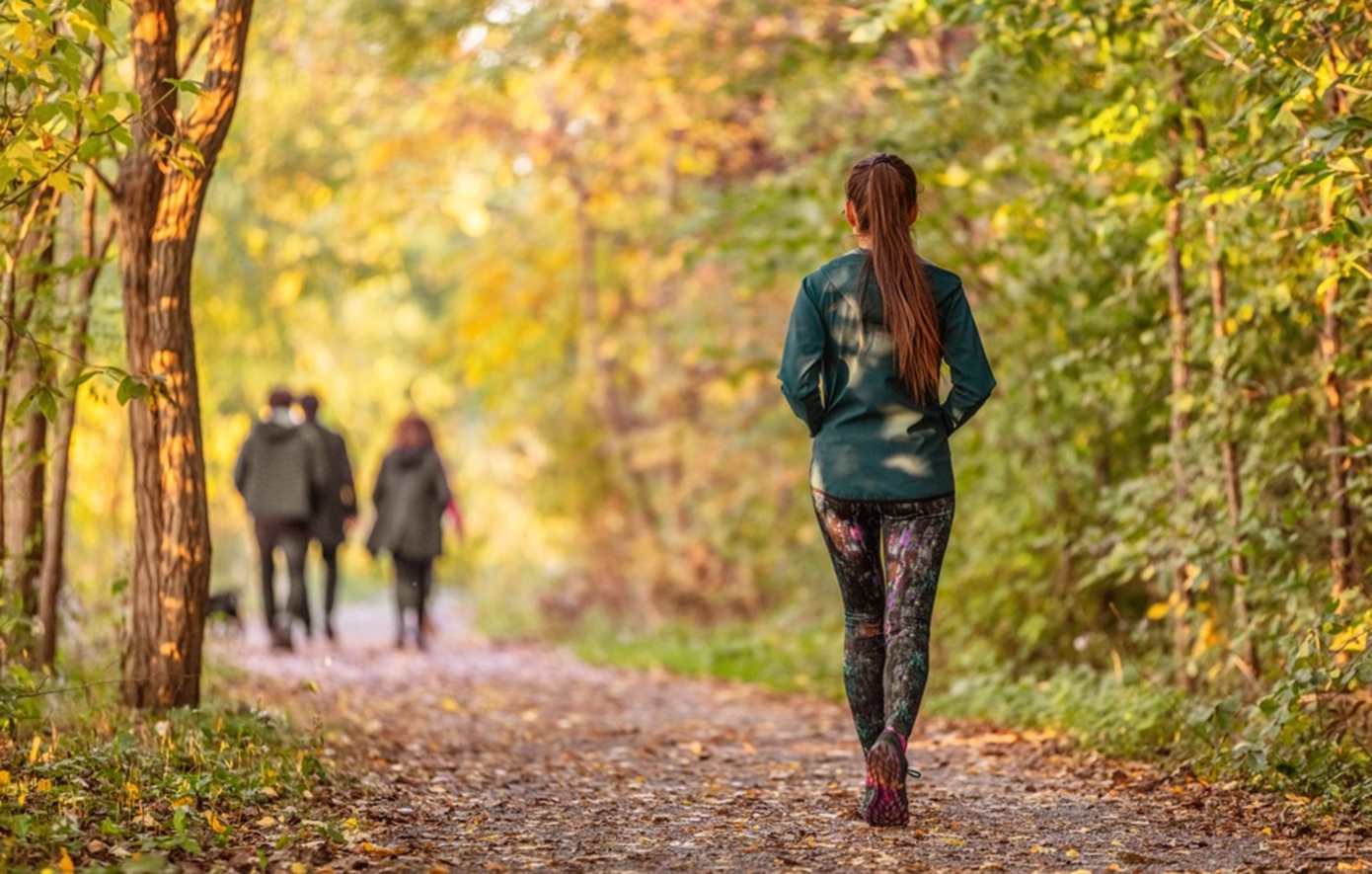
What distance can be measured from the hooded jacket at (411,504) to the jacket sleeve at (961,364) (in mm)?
9326

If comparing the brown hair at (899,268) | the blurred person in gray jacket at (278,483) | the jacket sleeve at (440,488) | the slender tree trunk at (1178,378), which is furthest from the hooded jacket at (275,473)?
the brown hair at (899,268)

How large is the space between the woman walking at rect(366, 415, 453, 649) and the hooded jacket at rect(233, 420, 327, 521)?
3.60ft

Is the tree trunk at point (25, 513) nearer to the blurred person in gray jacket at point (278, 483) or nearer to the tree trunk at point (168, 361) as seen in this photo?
the tree trunk at point (168, 361)

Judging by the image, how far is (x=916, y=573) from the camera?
5.26 m

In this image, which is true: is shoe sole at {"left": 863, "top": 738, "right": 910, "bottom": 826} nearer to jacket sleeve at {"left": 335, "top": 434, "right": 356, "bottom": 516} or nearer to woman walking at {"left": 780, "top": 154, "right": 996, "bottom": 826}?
woman walking at {"left": 780, "top": 154, "right": 996, "bottom": 826}

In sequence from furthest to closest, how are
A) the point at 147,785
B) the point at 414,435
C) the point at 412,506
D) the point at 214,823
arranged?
the point at 414,435, the point at 412,506, the point at 147,785, the point at 214,823

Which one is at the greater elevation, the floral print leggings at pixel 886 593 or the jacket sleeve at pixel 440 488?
the jacket sleeve at pixel 440 488

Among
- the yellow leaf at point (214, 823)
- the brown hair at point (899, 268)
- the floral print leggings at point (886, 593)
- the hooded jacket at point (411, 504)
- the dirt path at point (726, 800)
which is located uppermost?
the brown hair at point (899, 268)

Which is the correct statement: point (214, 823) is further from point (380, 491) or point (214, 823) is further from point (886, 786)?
point (380, 491)

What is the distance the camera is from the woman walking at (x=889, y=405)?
17.0 feet

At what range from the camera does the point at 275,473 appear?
13023 mm

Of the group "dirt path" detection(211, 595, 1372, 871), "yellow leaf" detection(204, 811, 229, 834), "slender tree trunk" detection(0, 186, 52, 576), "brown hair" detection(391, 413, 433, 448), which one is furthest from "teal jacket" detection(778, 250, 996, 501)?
"brown hair" detection(391, 413, 433, 448)

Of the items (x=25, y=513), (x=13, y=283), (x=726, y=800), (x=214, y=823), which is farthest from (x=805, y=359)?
(x=25, y=513)

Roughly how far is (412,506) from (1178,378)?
8170 millimetres
